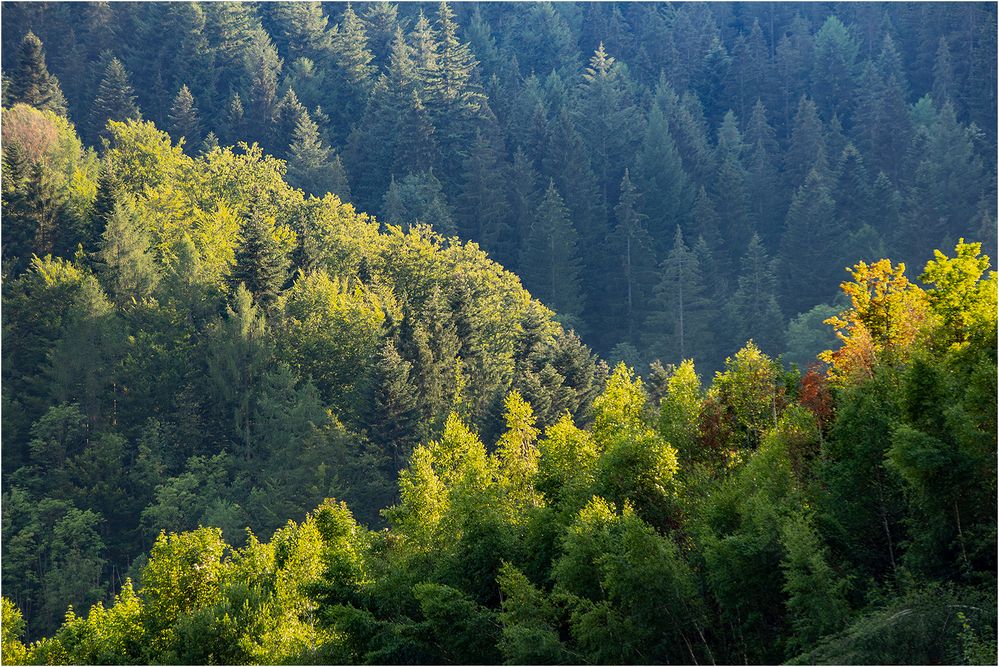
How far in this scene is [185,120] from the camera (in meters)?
124

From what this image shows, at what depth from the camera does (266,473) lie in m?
74.0

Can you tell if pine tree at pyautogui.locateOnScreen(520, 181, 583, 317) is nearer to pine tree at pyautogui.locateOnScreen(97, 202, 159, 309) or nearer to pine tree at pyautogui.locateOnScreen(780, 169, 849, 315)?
pine tree at pyautogui.locateOnScreen(780, 169, 849, 315)

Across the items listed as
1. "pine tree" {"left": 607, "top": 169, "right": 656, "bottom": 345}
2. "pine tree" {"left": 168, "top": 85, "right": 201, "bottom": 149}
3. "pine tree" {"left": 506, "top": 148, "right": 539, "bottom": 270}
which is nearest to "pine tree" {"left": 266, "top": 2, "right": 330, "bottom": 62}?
"pine tree" {"left": 168, "top": 85, "right": 201, "bottom": 149}

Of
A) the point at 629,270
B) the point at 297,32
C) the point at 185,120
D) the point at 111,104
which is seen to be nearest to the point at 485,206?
the point at 629,270

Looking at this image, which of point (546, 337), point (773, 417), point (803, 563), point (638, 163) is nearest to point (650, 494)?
point (773, 417)

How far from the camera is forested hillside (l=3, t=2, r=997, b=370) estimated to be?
11312 centimetres

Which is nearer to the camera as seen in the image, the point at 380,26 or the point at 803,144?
the point at 803,144

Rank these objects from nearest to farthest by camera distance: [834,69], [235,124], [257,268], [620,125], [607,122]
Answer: [257,268] → [235,124] → [620,125] → [607,122] → [834,69]

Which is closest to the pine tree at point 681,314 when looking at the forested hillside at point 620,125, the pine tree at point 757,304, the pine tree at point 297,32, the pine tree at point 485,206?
the forested hillside at point 620,125

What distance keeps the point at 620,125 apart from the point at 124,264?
6356 centimetres

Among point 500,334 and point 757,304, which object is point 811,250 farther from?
point 500,334

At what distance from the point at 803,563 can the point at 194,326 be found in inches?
2260

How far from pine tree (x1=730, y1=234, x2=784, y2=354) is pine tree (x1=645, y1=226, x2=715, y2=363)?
Answer: 7.82 feet

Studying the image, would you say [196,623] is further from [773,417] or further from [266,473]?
[266,473]
